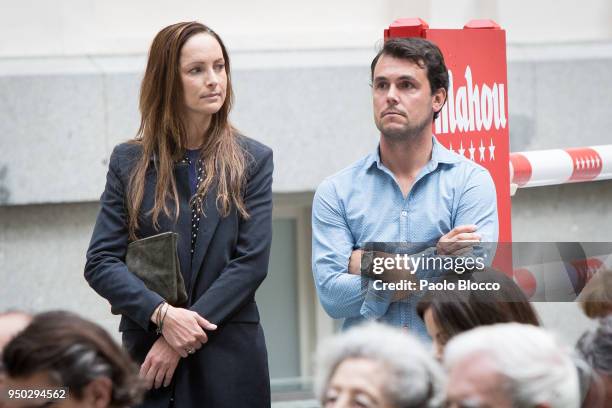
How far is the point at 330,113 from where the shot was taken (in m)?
6.94

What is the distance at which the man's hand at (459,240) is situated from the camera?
Answer: 153 inches

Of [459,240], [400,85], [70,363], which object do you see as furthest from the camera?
[400,85]

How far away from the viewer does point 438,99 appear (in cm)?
423

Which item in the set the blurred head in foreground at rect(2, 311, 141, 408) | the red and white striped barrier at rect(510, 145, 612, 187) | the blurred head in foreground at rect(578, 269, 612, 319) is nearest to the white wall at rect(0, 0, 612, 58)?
the red and white striped barrier at rect(510, 145, 612, 187)

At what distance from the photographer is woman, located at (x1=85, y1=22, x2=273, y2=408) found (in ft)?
13.4

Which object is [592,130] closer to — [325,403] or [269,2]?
[269,2]

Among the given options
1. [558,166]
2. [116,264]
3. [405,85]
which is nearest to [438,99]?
[405,85]

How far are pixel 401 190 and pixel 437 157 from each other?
17 centimetres

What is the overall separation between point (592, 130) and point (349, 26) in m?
1.60

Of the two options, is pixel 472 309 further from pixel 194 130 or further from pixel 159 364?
pixel 194 130

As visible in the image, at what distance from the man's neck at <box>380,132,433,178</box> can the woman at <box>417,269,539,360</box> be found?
2.40 ft

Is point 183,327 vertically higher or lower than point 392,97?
lower

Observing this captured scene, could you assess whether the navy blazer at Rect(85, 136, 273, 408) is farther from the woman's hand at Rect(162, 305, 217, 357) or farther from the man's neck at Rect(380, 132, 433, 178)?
the man's neck at Rect(380, 132, 433, 178)

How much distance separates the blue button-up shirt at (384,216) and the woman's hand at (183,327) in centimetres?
42
